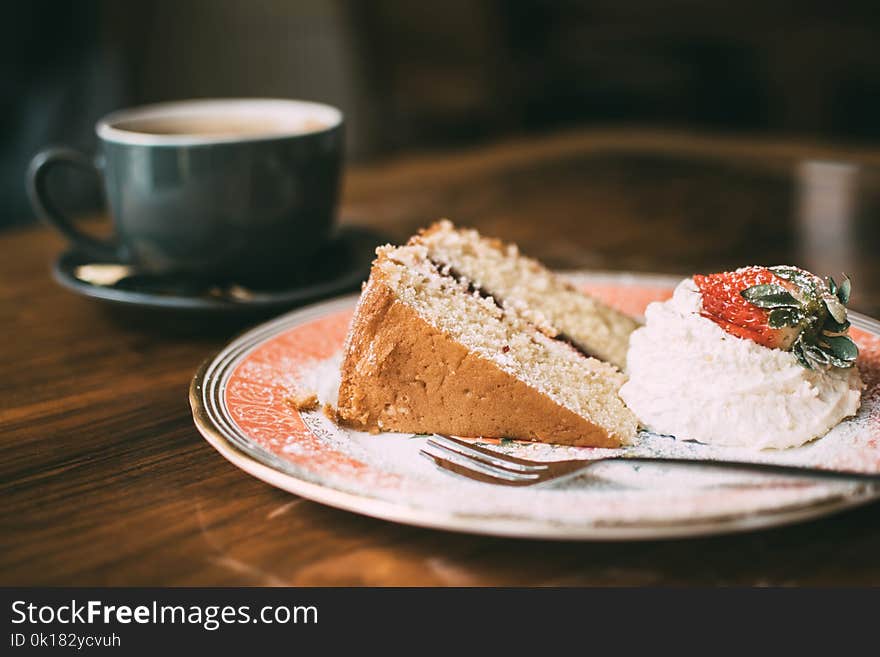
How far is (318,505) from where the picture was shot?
2.81 feet

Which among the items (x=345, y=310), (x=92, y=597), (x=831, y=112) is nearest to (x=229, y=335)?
(x=345, y=310)

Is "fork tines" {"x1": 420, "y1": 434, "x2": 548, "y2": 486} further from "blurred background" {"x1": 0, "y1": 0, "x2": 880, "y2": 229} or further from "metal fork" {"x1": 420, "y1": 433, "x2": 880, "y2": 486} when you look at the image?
"blurred background" {"x1": 0, "y1": 0, "x2": 880, "y2": 229}

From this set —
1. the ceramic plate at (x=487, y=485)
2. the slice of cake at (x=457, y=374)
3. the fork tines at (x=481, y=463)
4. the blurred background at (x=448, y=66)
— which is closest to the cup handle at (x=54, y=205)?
the ceramic plate at (x=487, y=485)

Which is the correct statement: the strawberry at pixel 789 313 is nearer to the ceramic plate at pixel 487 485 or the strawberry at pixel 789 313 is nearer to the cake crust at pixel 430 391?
the ceramic plate at pixel 487 485

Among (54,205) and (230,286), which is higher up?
(54,205)

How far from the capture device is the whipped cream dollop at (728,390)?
0.92 metres

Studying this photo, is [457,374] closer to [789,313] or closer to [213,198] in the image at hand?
[789,313]

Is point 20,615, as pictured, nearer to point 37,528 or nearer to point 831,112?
point 37,528

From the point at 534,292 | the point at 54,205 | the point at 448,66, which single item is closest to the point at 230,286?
the point at 54,205

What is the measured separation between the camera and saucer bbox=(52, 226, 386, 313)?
1305 millimetres

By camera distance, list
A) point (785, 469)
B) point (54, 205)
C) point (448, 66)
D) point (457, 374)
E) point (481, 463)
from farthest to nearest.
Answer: point (448, 66) → point (54, 205) → point (457, 374) → point (481, 463) → point (785, 469)

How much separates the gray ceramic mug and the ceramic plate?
0.30 metres

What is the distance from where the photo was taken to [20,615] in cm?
73

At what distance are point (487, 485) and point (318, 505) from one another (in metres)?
0.16
